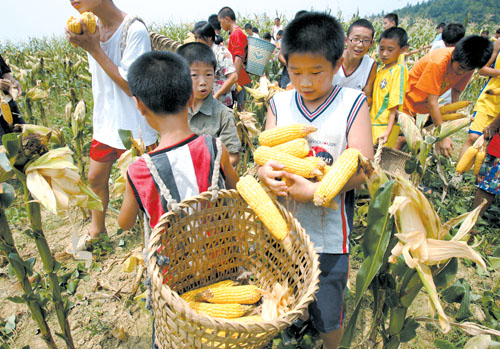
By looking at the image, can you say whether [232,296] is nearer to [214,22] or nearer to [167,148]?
[167,148]

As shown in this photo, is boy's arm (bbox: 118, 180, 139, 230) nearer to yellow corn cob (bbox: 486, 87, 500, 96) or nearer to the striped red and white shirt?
the striped red and white shirt

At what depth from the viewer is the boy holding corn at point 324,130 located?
128 centimetres

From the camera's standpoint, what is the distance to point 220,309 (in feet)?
4.29

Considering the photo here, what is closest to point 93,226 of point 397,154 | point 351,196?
point 351,196

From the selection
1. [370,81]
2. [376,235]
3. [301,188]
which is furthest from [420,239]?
[370,81]

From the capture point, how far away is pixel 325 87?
1368 mm

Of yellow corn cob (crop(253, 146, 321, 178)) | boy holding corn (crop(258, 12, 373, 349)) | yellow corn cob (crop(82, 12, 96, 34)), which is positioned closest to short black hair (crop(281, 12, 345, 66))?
boy holding corn (crop(258, 12, 373, 349))

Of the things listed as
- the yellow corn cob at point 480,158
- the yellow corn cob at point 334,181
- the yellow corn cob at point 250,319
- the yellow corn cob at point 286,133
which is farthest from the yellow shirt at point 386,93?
the yellow corn cob at point 250,319

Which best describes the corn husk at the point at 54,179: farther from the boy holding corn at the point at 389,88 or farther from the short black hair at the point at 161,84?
the boy holding corn at the point at 389,88

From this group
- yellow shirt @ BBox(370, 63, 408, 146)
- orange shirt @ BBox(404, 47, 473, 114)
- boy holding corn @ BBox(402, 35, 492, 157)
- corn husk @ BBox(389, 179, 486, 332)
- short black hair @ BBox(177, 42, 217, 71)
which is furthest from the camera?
orange shirt @ BBox(404, 47, 473, 114)

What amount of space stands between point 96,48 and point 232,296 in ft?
5.67

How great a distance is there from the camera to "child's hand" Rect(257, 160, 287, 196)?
1255 mm

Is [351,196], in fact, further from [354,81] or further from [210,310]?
[354,81]

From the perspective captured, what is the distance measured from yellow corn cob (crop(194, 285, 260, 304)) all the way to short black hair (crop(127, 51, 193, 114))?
0.88 meters
